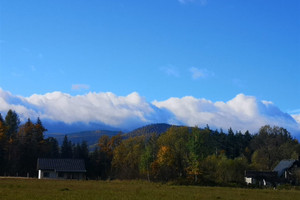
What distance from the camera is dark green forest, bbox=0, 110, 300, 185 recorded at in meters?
78.8

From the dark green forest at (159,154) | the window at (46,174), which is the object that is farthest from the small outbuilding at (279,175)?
the window at (46,174)

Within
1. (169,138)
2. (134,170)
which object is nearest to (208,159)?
(169,138)

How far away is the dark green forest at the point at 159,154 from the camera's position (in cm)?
7881

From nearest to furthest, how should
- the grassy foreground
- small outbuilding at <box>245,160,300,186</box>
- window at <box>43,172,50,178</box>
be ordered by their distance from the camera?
1. the grassy foreground
2. small outbuilding at <box>245,160,300,186</box>
3. window at <box>43,172,50,178</box>

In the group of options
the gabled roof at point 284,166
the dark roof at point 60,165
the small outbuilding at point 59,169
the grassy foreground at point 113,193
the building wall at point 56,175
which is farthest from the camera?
the gabled roof at point 284,166

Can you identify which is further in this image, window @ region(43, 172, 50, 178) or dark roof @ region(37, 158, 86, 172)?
window @ region(43, 172, 50, 178)

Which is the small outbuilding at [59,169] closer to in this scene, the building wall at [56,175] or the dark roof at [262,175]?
the building wall at [56,175]

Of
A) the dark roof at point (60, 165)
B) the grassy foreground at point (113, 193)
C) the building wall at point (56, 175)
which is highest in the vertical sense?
the dark roof at point (60, 165)

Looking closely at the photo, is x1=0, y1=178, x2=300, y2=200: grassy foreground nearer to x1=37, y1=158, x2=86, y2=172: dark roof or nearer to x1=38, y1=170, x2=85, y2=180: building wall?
x1=37, y1=158, x2=86, y2=172: dark roof

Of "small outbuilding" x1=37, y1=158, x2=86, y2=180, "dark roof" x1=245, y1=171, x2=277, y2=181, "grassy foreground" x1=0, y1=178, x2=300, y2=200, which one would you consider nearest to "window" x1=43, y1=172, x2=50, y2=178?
"small outbuilding" x1=37, y1=158, x2=86, y2=180

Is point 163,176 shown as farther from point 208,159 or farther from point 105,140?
point 105,140

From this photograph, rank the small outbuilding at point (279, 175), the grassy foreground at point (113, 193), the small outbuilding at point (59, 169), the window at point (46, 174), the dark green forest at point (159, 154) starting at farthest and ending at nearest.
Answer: the window at point (46, 174)
the small outbuilding at point (279, 175)
the small outbuilding at point (59, 169)
the dark green forest at point (159, 154)
the grassy foreground at point (113, 193)

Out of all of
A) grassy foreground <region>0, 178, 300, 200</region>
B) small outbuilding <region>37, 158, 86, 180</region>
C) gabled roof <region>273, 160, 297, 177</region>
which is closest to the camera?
grassy foreground <region>0, 178, 300, 200</region>

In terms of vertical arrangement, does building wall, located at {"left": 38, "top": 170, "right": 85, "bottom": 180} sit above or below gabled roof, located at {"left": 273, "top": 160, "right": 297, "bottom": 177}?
below
